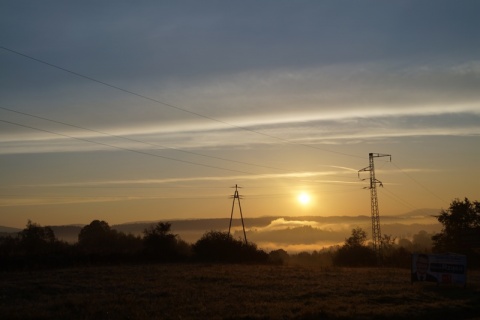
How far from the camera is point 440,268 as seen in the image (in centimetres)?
3706

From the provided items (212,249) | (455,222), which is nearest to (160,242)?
(212,249)

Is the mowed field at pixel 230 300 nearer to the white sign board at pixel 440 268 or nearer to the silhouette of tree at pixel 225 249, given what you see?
the white sign board at pixel 440 268

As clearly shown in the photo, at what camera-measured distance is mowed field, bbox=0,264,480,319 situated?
21.4m

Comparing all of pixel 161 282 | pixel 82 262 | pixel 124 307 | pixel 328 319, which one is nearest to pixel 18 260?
pixel 82 262

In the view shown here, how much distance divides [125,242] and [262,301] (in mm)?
77492

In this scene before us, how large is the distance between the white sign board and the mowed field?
69 cm

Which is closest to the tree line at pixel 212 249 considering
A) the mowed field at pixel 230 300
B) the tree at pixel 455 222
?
the tree at pixel 455 222

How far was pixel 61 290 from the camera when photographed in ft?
102

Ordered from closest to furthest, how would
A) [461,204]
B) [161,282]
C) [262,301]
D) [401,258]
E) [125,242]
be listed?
[262,301]
[161,282]
[401,258]
[461,204]
[125,242]

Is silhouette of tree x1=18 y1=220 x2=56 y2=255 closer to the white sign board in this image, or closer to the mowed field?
the mowed field

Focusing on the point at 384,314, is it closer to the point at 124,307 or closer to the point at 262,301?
the point at 262,301

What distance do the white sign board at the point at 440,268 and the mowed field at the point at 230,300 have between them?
691mm

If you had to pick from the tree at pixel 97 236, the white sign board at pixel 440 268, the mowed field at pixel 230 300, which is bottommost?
the mowed field at pixel 230 300

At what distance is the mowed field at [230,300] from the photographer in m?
21.4
